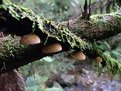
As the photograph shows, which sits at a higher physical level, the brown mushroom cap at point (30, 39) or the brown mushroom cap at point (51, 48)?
the brown mushroom cap at point (30, 39)

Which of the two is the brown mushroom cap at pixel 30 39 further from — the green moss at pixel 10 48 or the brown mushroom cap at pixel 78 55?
the brown mushroom cap at pixel 78 55

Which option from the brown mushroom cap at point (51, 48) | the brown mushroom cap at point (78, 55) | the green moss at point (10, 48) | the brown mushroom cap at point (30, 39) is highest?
the brown mushroom cap at point (30, 39)

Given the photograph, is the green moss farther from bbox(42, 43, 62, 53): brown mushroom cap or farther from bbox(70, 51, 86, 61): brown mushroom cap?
bbox(70, 51, 86, 61): brown mushroom cap

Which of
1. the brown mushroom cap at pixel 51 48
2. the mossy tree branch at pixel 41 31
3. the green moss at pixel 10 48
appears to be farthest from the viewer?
the green moss at pixel 10 48

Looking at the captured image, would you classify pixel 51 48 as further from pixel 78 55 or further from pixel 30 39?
pixel 78 55

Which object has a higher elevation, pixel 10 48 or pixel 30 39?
pixel 30 39

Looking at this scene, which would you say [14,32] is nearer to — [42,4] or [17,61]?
[17,61]

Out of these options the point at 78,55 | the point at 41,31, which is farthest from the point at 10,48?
the point at 78,55

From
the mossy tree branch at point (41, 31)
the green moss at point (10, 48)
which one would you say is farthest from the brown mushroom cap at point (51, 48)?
the green moss at point (10, 48)

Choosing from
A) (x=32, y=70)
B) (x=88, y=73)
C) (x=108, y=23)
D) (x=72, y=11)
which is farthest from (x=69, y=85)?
Answer: (x=108, y=23)
